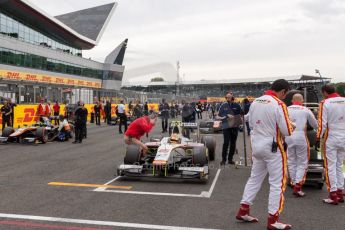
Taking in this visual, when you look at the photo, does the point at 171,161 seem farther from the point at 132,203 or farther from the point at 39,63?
the point at 39,63

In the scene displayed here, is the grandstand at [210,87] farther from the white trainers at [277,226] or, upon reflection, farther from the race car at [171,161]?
the white trainers at [277,226]

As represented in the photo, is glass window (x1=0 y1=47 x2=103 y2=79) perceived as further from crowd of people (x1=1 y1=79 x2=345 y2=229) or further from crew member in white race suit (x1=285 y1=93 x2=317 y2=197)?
crew member in white race suit (x1=285 y1=93 x2=317 y2=197)

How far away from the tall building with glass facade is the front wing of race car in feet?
45.8

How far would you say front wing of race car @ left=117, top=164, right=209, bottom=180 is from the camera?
7.20m

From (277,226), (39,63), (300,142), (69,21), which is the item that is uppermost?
(69,21)

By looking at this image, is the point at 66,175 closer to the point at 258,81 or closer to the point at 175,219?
the point at 175,219

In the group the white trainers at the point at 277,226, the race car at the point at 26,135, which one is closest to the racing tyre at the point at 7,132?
the race car at the point at 26,135

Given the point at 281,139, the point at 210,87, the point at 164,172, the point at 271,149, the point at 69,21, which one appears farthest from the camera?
the point at 210,87

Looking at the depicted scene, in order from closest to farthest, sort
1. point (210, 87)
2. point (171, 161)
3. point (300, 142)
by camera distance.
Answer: point (300, 142), point (171, 161), point (210, 87)

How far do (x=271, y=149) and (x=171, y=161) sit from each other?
367 centimetres

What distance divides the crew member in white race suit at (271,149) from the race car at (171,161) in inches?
90.5

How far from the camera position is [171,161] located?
812cm

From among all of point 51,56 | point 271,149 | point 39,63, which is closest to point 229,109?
point 271,149

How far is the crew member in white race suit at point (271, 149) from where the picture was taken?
468 cm
